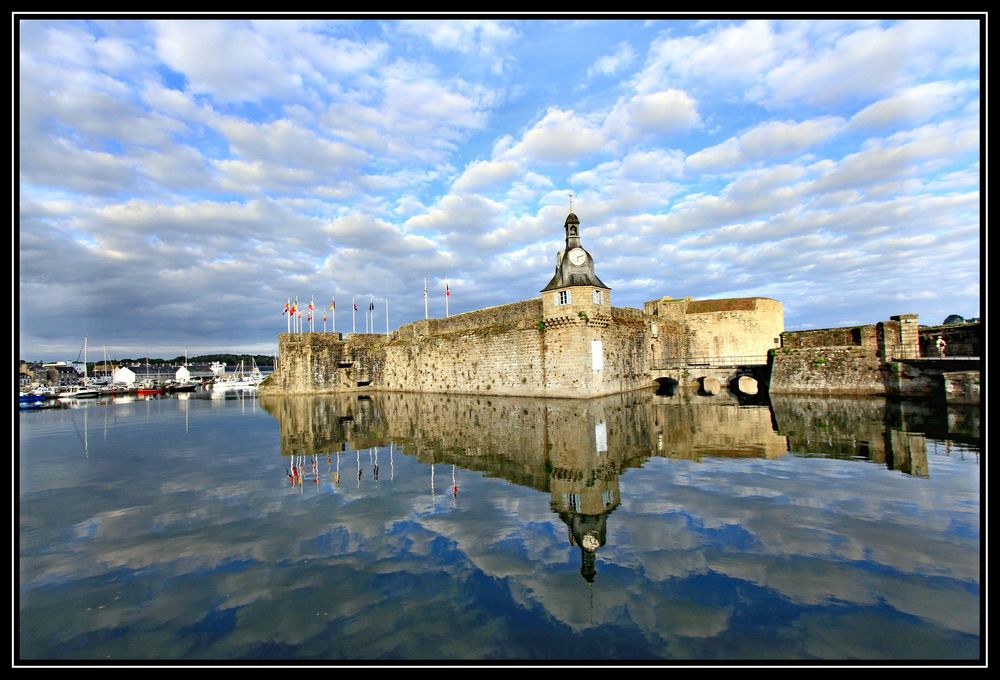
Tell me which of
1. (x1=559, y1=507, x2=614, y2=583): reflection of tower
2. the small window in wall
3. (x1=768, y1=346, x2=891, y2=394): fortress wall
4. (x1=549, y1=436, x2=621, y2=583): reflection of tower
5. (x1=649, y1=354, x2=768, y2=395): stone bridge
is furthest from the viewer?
(x1=649, y1=354, x2=768, y2=395): stone bridge

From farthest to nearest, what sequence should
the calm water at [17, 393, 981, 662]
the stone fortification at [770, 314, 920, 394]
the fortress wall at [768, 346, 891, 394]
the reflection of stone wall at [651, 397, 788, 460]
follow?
the fortress wall at [768, 346, 891, 394]
the stone fortification at [770, 314, 920, 394]
the reflection of stone wall at [651, 397, 788, 460]
the calm water at [17, 393, 981, 662]

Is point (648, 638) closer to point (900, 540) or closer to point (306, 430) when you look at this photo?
point (900, 540)

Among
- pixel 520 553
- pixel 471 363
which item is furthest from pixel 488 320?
pixel 520 553

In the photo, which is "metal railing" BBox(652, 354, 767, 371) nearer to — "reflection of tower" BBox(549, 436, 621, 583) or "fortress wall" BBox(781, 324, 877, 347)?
"fortress wall" BBox(781, 324, 877, 347)

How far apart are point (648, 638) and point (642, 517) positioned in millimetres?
2981

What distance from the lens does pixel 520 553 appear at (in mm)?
5449

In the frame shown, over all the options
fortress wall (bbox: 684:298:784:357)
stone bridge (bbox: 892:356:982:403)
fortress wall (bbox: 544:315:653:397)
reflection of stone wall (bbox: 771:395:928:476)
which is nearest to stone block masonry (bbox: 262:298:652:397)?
fortress wall (bbox: 544:315:653:397)

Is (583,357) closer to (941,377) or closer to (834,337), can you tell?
(834,337)

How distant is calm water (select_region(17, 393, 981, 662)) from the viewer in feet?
12.3

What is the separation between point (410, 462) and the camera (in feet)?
36.7

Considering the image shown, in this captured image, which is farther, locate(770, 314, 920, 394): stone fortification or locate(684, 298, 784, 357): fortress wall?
locate(684, 298, 784, 357): fortress wall

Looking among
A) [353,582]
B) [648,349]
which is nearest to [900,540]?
[353,582]

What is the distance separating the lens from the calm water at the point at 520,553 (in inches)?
147

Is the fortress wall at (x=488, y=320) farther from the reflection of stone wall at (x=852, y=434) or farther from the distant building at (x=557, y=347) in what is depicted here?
the reflection of stone wall at (x=852, y=434)
